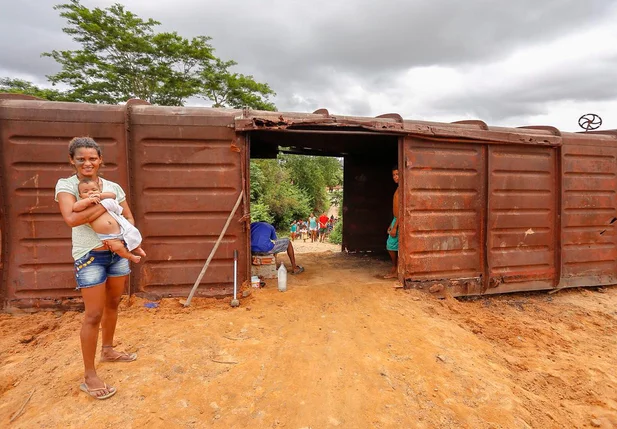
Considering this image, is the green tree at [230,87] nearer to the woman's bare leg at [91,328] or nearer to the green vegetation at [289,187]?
the green vegetation at [289,187]

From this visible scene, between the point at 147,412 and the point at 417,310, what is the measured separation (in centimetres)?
321

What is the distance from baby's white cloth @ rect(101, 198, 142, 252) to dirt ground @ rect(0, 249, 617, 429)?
1.11 m

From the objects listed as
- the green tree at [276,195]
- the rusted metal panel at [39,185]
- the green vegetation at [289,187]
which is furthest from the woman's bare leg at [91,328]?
the green tree at [276,195]

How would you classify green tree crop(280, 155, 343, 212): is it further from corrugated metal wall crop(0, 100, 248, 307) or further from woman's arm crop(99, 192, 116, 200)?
woman's arm crop(99, 192, 116, 200)

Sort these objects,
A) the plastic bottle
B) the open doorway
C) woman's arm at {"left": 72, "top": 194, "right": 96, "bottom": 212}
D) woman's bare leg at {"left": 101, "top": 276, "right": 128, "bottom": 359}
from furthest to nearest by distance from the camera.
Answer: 1. the open doorway
2. the plastic bottle
3. woman's bare leg at {"left": 101, "top": 276, "right": 128, "bottom": 359}
4. woman's arm at {"left": 72, "top": 194, "right": 96, "bottom": 212}

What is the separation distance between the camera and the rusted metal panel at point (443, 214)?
184 inches

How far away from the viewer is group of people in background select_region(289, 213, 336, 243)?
57.8 ft

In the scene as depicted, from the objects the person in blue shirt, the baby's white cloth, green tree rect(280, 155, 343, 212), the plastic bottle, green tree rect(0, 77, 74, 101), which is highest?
green tree rect(0, 77, 74, 101)

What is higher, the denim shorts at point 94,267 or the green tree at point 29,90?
the green tree at point 29,90

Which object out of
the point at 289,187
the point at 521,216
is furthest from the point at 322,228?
the point at 521,216

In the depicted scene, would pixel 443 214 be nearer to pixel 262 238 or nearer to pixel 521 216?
pixel 521 216

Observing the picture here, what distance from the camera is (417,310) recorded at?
13.8 ft

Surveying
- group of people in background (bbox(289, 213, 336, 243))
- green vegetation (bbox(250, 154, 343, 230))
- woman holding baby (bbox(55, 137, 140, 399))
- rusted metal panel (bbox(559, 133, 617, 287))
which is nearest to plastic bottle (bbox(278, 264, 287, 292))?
woman holding baby (bbox(55, 137, 140, 399))

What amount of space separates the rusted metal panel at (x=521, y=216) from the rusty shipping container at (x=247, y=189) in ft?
0.07
